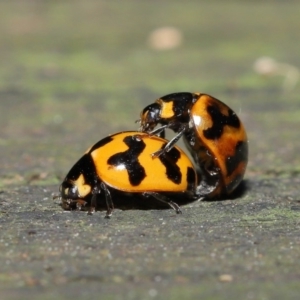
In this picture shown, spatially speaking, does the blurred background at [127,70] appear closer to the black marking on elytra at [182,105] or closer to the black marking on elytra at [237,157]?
the black marking on elytra at [237,157]

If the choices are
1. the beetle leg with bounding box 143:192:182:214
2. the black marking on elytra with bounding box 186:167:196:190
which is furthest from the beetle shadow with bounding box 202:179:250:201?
the beetle leg with bounding box 143:192:182:214

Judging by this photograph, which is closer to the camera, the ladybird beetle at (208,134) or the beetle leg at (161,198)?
the beetle leg at (161,198)

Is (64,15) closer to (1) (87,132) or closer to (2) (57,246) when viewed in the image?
Answer: (1) (87,132)

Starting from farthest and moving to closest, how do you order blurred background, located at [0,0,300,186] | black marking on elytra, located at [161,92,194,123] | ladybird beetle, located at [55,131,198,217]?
blurred background, located at [0,0,300,186], black marking on elytra, located at [161,92,194,123], ladybird beetle, located at [55,131,198,217]

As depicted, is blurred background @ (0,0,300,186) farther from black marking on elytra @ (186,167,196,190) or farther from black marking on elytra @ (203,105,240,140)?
black marking on elytra @ (186,167,196,190)

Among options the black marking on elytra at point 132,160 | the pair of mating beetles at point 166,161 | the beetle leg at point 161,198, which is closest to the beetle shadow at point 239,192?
the pair of mating beetles at point 166,161

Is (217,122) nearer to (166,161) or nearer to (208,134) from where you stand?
(208,134)

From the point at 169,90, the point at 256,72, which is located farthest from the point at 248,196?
the point at 256,72
